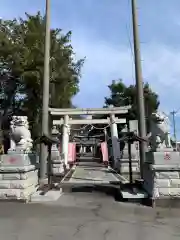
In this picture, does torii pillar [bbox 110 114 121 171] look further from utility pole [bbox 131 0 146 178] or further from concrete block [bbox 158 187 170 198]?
concrete block [bbox 158 187 170 198]

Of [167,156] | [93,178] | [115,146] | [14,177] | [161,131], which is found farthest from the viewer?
[115,146]

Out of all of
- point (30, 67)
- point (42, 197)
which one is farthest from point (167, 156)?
point (30, 67)

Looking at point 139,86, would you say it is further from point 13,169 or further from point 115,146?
point 115,146

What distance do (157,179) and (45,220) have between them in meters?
3.91

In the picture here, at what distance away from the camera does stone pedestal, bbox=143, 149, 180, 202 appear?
1048cm

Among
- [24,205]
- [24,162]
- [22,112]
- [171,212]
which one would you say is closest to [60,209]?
[24,205]

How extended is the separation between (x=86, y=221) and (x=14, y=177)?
3.54 m

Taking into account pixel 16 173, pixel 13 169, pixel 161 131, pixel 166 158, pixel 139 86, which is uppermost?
pixel 139 86

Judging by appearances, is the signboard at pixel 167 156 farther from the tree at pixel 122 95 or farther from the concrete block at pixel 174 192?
the tree at pixel 122 95

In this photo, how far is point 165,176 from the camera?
1057 cm

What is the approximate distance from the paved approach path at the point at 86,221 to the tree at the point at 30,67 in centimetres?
1752

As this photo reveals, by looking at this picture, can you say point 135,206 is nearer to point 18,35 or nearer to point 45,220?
point 45,220

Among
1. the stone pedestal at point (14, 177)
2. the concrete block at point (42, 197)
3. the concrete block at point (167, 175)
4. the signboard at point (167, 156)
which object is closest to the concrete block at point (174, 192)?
the concrete block at point (167, 175)

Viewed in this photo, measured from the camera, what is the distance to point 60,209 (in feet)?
31.9
